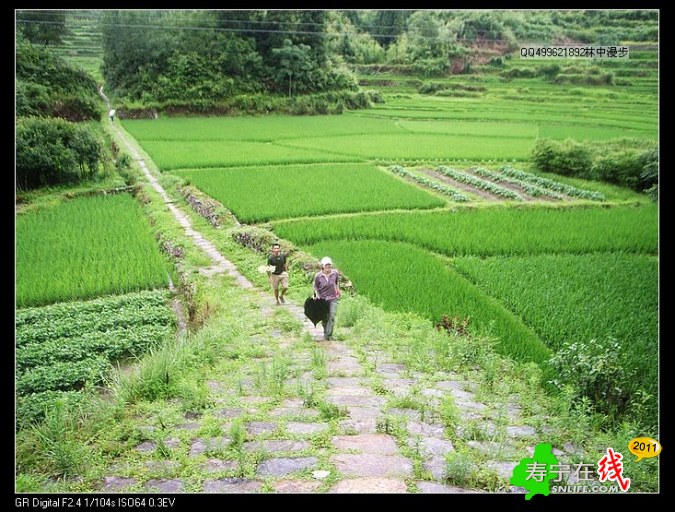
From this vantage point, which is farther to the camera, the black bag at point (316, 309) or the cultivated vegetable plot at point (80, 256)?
the cultivated vegetable plot at point (80, 256)

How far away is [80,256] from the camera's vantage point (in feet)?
17.2

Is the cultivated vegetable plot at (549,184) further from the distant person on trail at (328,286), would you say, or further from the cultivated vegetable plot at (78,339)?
the cultivated vegetable plot at (78,339)

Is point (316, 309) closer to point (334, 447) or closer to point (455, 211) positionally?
point (334, 447)

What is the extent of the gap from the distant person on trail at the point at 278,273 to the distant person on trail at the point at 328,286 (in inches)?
23.0

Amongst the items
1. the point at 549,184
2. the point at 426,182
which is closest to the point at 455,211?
the point at 426,182

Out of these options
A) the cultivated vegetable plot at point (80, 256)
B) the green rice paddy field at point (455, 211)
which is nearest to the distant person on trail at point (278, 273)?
the green rice paddy field at point (455, 211)

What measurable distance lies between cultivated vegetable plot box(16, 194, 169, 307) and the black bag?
5.01 feet

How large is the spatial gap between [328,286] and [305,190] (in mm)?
2834

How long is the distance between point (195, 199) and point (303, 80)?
1865mm

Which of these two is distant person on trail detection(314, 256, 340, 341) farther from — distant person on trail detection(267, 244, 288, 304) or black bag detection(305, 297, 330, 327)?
distant person on trail detection(267, 244, 288, 304)

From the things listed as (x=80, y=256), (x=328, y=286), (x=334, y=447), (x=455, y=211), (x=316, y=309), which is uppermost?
(x=455, y=211)

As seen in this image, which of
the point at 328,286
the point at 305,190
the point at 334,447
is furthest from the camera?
the point at 305,190

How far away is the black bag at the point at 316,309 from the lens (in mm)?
4598

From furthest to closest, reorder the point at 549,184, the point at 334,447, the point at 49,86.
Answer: the point at 549,184 → the point at 49,86 → the point at 334,447
